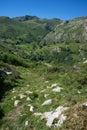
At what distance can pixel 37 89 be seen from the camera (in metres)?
27.0

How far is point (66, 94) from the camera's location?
22.7 metres

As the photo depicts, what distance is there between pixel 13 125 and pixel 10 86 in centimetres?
1007

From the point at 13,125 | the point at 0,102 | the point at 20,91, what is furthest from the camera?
the point at 20,91

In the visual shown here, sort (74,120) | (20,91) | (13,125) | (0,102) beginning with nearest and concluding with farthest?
(74,120)
(13,125)
(0,102)
(20,91)

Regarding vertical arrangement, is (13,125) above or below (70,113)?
below

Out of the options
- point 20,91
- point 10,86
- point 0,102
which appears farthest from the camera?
point 10,86

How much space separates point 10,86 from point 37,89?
13.4 ft

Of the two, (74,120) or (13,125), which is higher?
(74,120)

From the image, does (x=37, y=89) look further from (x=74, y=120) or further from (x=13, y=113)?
(x=74, y=120)

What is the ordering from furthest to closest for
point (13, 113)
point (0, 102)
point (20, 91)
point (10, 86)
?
point (10, 86) → point (20, 91) → point (0, 102) → point (13, 113)

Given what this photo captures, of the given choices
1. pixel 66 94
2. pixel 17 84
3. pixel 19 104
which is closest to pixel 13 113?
pixel 19 104

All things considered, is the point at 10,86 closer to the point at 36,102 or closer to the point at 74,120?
the point at 36,102

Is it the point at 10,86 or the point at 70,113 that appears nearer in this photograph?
the point at 70,113

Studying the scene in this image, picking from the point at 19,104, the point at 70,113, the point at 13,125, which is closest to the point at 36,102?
the point at 19,104
